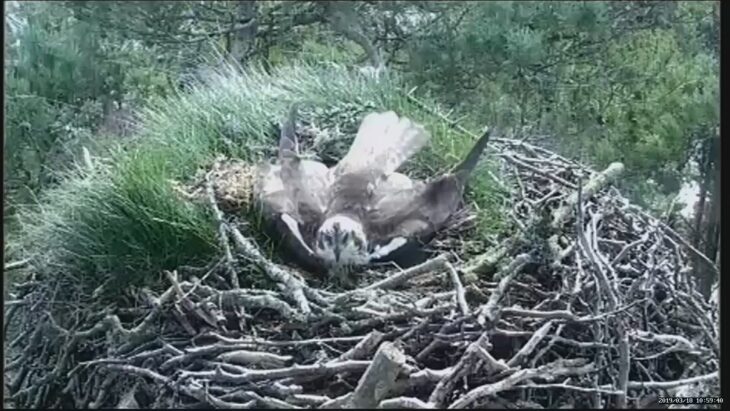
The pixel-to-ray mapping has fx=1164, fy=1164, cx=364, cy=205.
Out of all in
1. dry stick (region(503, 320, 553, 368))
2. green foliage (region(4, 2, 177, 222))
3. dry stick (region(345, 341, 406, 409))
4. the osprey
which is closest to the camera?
dry stick (region(345, 341, 406, 409))

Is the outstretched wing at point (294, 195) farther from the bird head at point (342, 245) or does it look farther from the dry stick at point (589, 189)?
the dry stick at point (589, 189)

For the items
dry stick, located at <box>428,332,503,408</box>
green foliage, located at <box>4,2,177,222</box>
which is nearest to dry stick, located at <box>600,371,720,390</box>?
dry stick, located at <box>428,332,503,408</box>

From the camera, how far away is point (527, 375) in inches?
55.7

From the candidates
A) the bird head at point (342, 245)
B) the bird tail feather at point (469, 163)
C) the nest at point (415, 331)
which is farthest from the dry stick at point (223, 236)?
the bird tail feather at point (469, 163)

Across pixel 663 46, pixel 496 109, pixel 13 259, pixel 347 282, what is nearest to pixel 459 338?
pixel 347 282

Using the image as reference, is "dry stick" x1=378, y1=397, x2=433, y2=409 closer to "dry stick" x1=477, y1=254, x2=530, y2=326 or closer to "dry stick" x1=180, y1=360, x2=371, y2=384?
"dry stick" x1=180, y1=360, x2=371, y2=384

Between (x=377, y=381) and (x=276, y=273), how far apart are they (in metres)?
0.35

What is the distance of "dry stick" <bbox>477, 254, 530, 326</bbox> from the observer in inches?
59.6

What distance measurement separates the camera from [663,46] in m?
1.64

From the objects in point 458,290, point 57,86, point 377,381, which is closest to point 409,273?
point 458,290

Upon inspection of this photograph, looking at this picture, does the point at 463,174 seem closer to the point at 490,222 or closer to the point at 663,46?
the point at 490,222

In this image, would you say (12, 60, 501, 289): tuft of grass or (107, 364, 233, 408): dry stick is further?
(12, 60, 501, 289): tuft of grass

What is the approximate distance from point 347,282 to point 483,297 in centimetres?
19

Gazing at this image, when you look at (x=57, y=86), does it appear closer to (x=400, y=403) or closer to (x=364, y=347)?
(x=364, y=347)
